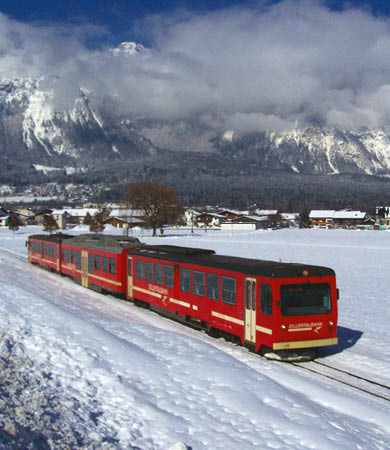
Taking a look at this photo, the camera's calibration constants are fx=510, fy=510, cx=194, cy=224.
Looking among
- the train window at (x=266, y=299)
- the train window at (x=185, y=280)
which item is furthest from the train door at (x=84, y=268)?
the train window at (x=266, y=299)

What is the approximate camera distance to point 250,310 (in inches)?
651

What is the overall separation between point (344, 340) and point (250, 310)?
18.0 feet

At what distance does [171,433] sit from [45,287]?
23.3 meters

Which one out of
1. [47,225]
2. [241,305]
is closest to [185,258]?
[241,305]

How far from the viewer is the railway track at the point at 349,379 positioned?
13688 millimetres

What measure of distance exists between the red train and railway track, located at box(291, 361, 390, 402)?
20.1 inches

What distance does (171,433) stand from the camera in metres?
9.88

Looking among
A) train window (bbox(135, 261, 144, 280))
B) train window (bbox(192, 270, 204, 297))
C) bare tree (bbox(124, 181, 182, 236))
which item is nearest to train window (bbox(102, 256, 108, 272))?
train window (bbox(135, 261, 144, 280))

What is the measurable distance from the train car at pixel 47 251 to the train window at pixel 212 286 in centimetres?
2182

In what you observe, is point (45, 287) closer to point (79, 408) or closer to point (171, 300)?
point (171, 300)

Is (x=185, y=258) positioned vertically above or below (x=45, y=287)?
above

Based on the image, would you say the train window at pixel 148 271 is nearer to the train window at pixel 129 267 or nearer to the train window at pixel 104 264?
the train window at pixel 129 267

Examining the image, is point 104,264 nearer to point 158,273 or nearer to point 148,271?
point 148,271

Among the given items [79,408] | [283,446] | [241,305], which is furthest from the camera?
[241,305]
